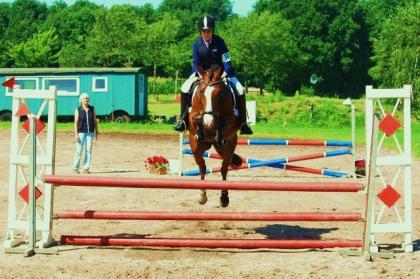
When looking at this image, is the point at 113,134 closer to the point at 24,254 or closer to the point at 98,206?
the point at 98,206

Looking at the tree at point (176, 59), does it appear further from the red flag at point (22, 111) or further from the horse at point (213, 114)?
the red flag at point (22, 111)

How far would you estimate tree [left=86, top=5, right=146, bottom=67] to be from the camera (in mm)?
64562

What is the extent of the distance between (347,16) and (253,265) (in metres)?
84.0

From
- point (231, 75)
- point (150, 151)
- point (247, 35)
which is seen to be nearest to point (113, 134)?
point (150, 151)

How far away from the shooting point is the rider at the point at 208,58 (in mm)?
9742

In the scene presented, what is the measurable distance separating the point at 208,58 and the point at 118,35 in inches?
2242

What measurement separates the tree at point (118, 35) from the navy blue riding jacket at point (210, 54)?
180 feet

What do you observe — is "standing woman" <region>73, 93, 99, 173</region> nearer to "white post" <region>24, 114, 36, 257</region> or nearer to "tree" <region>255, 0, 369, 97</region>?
"white post" <region>24, 114, 36, 257</region>

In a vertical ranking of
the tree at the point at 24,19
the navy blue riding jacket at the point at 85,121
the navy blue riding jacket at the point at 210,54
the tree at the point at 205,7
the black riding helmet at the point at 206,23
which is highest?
the tree at the point at 205,7

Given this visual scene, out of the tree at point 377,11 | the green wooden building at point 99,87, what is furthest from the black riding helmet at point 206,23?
the tree at point 377,11

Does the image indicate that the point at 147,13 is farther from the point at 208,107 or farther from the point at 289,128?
the point at 208,107

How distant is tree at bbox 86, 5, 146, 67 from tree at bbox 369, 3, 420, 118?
22.8 meters

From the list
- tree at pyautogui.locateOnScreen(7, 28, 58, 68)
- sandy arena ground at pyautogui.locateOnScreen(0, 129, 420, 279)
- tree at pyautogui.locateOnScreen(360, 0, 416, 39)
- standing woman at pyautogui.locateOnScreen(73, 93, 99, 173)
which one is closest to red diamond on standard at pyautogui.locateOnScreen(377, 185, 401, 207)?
sandy arena ground at pyautogui.locateOnScreen(0, 129, 420, 279)

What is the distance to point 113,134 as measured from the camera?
31266 millimetres
